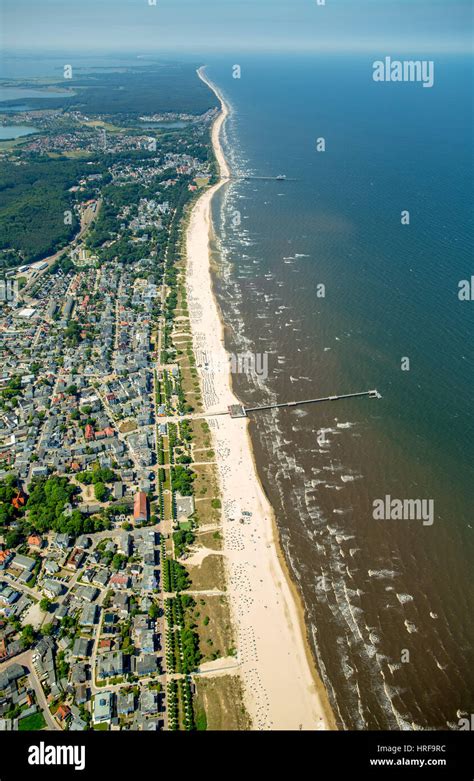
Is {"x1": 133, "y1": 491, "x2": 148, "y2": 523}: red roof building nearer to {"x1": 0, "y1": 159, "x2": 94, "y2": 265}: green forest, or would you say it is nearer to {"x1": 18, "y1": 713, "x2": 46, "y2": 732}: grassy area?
{"x1": 18, "y1": 713, "x2": 46, "y2": 732}: grassy area

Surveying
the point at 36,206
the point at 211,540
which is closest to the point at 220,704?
the point at 211,540

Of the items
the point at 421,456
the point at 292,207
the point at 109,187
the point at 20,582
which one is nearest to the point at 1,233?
the point at 109,187

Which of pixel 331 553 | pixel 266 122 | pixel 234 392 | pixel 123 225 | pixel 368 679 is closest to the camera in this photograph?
pixel 368 679

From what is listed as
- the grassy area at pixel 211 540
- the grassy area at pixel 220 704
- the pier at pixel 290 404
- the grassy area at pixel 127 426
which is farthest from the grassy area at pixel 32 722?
the pier at pixel 290 404

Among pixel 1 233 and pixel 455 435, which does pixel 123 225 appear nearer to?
pixel 1 233

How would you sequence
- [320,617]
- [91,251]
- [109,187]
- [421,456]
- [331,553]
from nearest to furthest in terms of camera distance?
[320,617]
[331,553]
[421,456]
[91,251]
[109,187]

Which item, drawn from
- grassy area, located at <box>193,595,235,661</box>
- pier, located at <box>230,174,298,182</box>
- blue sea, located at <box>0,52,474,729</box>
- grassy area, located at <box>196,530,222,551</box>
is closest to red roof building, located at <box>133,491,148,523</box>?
grassy area, located at <box>196,530,222,551</box>
